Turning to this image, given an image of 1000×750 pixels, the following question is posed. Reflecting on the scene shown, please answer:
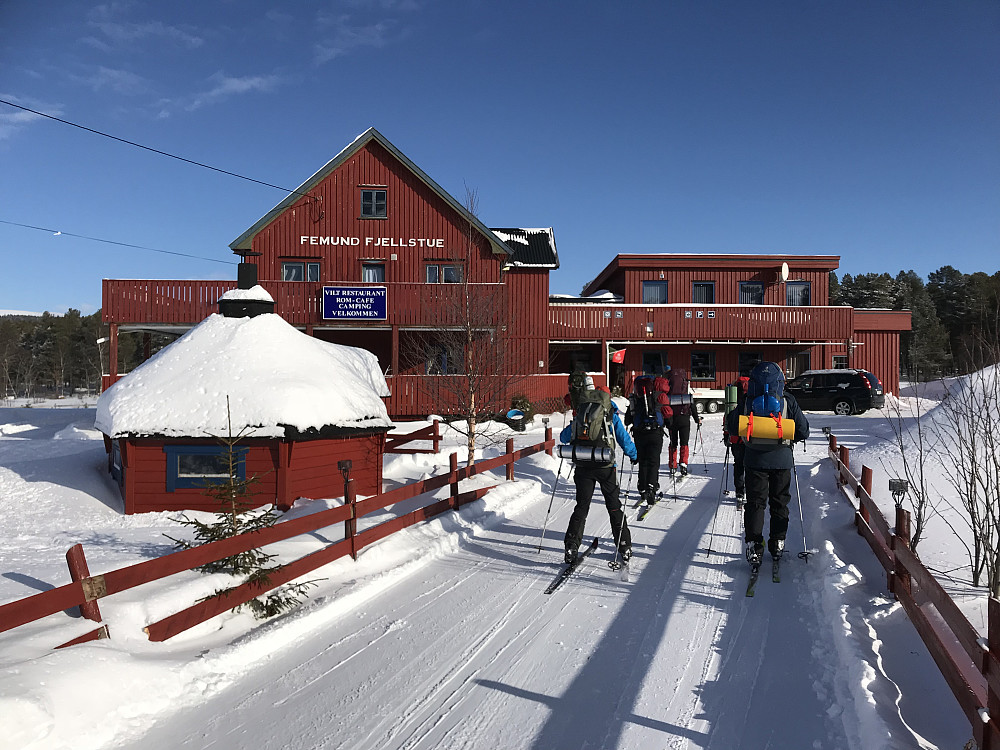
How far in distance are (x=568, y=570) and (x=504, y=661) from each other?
6.92 ft

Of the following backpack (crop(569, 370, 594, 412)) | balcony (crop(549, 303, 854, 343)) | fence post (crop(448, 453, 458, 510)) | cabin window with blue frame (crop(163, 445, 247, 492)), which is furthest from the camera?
balcony (crop(549, 303, 854, 343))

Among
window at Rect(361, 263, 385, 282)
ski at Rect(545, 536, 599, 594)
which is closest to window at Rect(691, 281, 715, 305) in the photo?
window at Rect(361, 263, 385, 282)

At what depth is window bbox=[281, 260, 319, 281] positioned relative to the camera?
24.5 m

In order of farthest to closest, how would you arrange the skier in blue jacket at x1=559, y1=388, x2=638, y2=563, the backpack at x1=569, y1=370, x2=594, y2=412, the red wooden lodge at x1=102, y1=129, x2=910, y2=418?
the red wooden lodge at x1=102, y1=129, x2=910, y2=418
the backpack at x1=569, y1=370, x2=594, y2=412
the skier in blue jacket at x1=559, y1=388, x2=638, y2=563

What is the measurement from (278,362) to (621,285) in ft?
66.5

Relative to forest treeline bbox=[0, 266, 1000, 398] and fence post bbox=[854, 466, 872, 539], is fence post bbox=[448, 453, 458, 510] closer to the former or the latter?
fence post bbox=[854, 466, 872, 539]

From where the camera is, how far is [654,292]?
2902 centimetres

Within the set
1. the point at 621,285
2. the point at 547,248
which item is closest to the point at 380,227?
the point at 547,248

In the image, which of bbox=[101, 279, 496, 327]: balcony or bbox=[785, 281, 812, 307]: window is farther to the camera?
bbox=[785, 281, 812, 307]: window

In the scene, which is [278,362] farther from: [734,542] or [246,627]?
[734,542]

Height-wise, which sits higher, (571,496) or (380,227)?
(380,227)

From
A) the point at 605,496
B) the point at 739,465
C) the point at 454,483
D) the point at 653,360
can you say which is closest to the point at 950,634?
the point at 605,496

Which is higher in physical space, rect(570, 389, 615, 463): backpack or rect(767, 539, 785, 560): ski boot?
rect(570, 389, 615, 463): backpack

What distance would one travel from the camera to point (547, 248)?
26.9 metres
